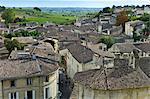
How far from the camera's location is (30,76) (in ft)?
126

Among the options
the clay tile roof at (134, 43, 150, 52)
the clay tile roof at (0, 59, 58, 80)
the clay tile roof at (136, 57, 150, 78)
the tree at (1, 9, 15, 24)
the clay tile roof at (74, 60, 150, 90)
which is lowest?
the tree at (1, 9, 15, 24)

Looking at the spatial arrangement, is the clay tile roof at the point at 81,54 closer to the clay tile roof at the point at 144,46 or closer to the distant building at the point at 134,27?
the clay tile roof at the point at 144,46

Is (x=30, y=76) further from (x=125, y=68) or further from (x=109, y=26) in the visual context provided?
(x=109, y=26)

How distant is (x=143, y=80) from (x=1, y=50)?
45.6 m

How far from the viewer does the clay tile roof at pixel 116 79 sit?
24422mm

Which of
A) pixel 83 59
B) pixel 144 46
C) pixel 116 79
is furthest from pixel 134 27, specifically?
pixel 116 79

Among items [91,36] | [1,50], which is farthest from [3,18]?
[1,50]

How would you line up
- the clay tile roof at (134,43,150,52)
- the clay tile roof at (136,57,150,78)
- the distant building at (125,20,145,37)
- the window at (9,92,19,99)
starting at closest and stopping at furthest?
the clay tile roof at (136,57,150,78) < the window at (9,92,19,99) < the clay tile roof at (134,43,150,52) < the distant building at (125,20,145,37)

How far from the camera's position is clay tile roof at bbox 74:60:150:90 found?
24.4m

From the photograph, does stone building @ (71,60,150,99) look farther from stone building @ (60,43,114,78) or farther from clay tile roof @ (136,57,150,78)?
stone building @ (60,43,114,78)

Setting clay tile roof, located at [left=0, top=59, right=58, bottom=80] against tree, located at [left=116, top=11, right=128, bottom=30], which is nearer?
clay tile roof, located at [left=0, top=59, right=58, bottom=80]

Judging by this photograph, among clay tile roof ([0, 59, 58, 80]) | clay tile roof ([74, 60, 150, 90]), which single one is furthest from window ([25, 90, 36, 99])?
clay tile roof ([74, 60, 150, 90])

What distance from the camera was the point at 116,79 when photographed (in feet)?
81.6

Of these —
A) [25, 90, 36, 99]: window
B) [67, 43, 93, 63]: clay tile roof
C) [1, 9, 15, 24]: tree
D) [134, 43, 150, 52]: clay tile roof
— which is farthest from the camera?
[1, 9, 15, 24]: tree
